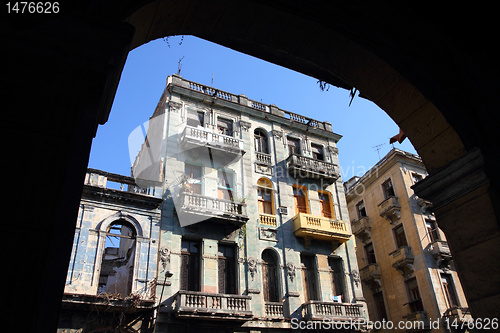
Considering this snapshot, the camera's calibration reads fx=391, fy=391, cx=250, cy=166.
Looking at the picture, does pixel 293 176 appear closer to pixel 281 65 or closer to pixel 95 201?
pixel 95 201

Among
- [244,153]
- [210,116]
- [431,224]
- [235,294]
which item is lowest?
[235,294]

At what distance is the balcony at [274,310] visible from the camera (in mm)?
17406

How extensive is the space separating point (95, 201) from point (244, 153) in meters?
7.88

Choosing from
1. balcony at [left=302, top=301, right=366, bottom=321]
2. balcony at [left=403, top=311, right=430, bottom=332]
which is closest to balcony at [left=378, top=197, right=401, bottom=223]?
balcony at [left=403, top=311, right=430, bottom=332]

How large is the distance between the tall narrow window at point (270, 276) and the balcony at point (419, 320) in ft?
32.3

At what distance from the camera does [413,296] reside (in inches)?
951

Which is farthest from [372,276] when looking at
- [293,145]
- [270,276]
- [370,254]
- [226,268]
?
[226,268]

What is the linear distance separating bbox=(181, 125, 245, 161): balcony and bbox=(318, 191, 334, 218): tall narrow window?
17.8 feet

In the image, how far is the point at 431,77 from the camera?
423 centimetres

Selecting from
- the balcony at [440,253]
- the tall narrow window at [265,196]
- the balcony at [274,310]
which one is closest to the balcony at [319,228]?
the tall narrow window at [265,196]

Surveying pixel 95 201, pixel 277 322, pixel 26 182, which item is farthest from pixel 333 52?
pixel 277 322

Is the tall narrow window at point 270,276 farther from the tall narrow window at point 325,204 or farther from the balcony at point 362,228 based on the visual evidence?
the balcony at point 362,228

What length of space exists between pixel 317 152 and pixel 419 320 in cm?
1133

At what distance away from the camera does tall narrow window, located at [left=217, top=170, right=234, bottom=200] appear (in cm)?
1945
